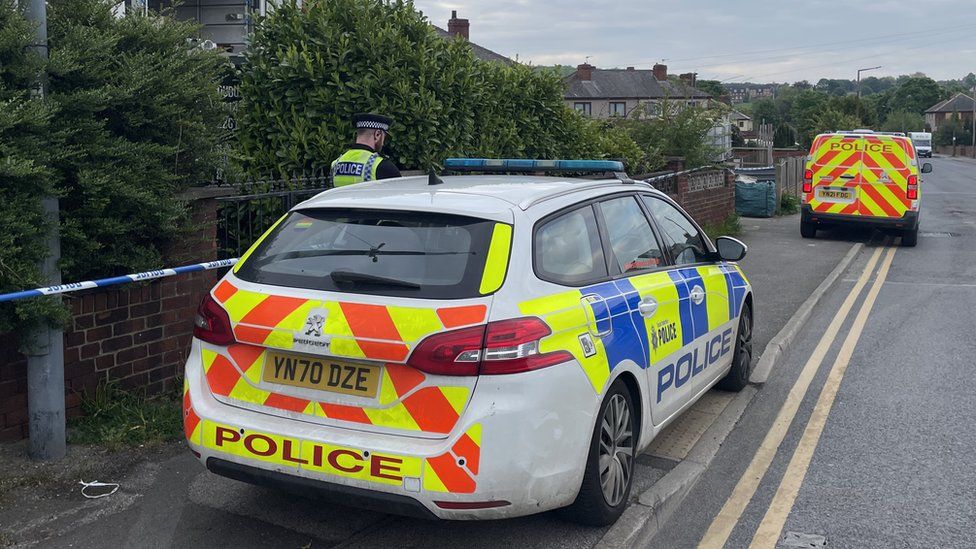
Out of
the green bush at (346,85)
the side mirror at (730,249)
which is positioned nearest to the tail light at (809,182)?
the green bush at (346,85)

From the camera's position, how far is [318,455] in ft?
12.2

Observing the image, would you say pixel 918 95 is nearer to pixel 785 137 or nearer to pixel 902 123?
pixel 902 123

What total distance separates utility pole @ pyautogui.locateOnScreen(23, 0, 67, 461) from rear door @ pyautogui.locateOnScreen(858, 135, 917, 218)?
50.4ft

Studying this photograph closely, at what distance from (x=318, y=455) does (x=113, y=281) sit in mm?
2019

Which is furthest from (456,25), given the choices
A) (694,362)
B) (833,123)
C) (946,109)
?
(946,109)

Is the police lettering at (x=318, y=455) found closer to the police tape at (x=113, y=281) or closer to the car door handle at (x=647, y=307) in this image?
the police tape at (x=113, y=281)

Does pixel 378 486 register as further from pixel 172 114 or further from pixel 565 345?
pixel 172 114

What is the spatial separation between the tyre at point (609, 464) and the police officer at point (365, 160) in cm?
300

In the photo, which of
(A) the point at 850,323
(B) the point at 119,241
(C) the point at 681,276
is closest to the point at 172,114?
(B) the point at 119,241

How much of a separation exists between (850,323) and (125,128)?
7522mm

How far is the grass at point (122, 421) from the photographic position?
5125 millimetres

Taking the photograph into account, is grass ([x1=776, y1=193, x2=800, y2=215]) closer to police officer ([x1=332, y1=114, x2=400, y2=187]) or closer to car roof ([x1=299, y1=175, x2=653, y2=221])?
police officer ([x1=332, y1=114, x2=400, y2=187])

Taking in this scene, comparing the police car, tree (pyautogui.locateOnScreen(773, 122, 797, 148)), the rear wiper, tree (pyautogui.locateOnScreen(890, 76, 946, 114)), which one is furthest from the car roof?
tree (pyautogui.locateOnScreen(890, 76, 946, 114))

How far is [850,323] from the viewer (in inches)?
388
